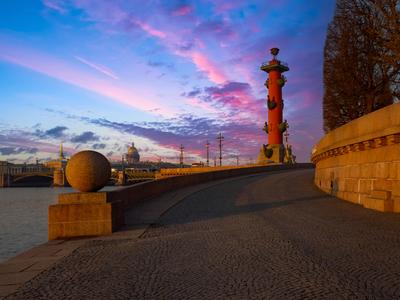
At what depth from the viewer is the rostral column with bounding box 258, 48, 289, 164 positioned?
6388 centimetres

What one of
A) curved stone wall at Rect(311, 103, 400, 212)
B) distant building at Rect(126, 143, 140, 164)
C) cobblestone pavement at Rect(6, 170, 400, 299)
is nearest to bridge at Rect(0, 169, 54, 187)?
distant building at Rect(126, 143, 140, 164)

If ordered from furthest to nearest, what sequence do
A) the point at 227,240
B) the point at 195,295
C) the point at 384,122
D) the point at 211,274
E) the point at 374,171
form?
the point at 374,171 → the point at 384,122 → the point at 227,240 → the point at 211,274 → the point at 195,295

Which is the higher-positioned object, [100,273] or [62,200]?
[62,200]

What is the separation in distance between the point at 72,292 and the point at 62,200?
4.98 meters

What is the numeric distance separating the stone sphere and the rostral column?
2165 inches

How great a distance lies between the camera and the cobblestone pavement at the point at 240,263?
16.0 ft

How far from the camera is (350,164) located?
15055mm

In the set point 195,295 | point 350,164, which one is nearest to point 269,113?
point 350,164

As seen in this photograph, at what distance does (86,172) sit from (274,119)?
57.9m

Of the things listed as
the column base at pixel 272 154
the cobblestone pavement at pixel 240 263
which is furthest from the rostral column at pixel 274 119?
the cobblestone pavement at pixel 240 263

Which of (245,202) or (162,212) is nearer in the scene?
(162,212)

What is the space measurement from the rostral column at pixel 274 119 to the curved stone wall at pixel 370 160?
153ft

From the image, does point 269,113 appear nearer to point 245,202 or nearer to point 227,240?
point 245,202

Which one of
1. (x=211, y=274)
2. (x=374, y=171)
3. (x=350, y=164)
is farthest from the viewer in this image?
(x=350, y=164)
